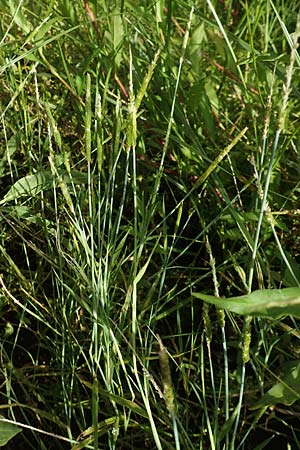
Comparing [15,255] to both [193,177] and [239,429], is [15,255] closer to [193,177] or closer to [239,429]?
[193,177]

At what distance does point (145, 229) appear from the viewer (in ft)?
3.09

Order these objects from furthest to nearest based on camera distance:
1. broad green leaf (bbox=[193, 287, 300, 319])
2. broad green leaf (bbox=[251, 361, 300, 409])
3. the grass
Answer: the grass < broad green leaf (bbox=[251, 361, 300, 409]) < broad green leaf (bbox=[193, 287, 300, 319])

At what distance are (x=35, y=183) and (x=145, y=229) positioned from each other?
0.20 metres

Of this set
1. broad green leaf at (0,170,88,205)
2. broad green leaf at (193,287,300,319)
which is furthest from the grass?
broad green leaf at (193,287,300,319)

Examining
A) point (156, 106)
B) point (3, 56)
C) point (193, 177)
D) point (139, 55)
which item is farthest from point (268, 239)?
point (3, 56)

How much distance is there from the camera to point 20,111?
1136mm

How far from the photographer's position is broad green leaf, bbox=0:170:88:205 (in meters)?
1.02

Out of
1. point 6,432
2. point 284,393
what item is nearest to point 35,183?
point 6,432

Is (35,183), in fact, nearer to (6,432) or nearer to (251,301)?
(6,432)

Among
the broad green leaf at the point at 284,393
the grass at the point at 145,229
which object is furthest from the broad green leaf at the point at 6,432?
the broad green leaf at the point at 284,393

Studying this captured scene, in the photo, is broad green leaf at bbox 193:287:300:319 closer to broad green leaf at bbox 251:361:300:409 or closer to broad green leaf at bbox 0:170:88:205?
broad green leaf at bbox 251:361:300:409

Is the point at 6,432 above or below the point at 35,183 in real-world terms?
below

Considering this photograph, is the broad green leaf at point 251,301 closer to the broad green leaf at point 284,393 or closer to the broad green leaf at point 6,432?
the broad green leaf at point 284,393

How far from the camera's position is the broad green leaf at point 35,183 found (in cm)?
102
